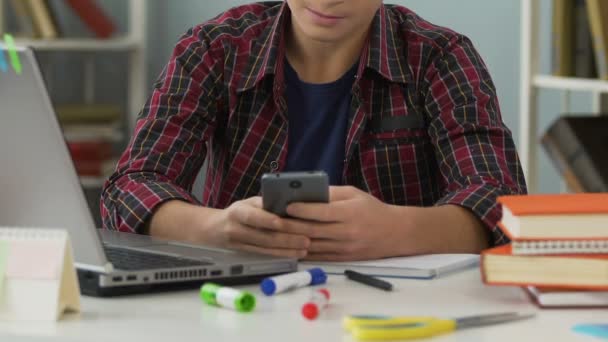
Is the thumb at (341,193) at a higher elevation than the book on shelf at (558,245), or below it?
below

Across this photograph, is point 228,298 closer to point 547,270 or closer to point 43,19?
point 547,270

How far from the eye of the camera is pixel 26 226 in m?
1.07

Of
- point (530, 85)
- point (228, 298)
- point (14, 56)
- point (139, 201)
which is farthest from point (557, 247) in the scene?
point (530, 85)

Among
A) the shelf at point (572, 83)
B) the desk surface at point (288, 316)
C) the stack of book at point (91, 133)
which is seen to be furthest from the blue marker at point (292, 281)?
the stack of book at point (91, 133)

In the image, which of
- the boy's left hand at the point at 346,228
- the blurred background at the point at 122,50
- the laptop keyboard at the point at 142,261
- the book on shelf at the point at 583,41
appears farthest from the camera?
the blurred background at the point at 122,50

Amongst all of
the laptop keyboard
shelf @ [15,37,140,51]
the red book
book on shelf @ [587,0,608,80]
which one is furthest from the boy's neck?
the red book

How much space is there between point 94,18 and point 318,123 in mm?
1949

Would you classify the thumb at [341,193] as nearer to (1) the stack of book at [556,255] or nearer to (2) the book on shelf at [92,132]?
(1) the stack of book at [556,255]

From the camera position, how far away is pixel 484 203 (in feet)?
4.78

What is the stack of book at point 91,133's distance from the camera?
3.32 meters

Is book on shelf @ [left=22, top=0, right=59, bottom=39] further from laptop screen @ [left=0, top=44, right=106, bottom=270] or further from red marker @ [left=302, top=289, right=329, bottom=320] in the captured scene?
red marker @ [left=302, top=289, right=329, bottom=320]

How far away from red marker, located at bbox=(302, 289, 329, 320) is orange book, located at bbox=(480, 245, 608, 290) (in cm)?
16

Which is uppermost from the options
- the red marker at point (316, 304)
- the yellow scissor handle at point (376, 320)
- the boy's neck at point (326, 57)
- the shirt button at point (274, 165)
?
the boy's neck at point (326, 57)

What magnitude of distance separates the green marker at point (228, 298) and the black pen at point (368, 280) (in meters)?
0.16
